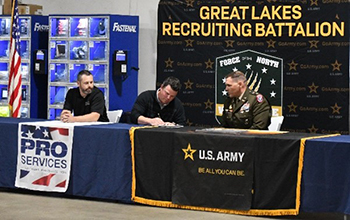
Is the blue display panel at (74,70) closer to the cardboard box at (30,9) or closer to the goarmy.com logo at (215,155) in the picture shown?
the cardboard box at (30,9)

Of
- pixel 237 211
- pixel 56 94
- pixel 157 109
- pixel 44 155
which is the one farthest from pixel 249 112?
pixel 56 94

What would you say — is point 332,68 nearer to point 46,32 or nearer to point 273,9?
point 273,9

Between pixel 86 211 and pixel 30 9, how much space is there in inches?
260

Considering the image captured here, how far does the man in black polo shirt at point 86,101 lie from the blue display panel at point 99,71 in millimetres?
3189

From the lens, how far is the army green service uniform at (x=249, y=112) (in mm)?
8281

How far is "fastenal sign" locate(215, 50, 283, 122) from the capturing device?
38.5 feet

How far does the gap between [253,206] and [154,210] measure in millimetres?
984

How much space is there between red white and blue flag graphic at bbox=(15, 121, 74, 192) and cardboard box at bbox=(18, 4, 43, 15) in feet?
17.3

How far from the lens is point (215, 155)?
7.30 meters

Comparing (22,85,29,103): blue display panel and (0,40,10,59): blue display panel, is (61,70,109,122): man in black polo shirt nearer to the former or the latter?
(22,85,29,103): blue display panel

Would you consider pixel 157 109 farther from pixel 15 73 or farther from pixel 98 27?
pixel 98 27

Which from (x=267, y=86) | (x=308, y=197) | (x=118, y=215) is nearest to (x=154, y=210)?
(x=118, y=215)

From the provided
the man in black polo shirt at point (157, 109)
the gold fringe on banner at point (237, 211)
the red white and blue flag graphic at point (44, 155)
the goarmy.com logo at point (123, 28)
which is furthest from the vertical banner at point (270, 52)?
the red white and blue flag graphic at point (44, 155)

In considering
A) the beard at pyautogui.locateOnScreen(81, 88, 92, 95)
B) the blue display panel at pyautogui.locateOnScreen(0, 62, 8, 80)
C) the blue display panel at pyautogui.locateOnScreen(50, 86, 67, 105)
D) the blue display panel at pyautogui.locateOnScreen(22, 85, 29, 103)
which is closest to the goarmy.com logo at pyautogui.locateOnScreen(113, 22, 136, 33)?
the blue display panel at pyautogui.locateOnScreen(50, 86, 67, 105)
